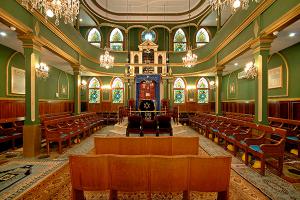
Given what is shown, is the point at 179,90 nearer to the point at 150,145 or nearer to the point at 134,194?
the point at 150,145

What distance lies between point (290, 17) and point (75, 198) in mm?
5756

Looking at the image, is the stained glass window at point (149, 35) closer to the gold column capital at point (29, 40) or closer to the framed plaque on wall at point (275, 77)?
the framed plaque on wall at point (275, 77)

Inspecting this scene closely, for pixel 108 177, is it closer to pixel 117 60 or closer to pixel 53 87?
pixel 53 87

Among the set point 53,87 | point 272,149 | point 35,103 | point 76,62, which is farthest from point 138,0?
point 272,149

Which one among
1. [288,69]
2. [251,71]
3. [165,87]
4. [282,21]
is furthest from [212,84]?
[282,21]

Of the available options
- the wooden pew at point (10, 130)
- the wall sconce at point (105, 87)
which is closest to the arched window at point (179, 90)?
the wall sconce at point (105, 87)

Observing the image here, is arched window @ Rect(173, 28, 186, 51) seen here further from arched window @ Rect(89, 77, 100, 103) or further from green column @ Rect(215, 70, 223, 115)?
arched window @ Rect(89, 77, 100, 103)

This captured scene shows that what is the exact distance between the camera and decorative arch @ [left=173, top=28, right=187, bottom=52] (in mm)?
14852

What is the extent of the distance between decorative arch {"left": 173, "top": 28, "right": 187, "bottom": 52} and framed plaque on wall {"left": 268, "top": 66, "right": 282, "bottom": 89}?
303 inches

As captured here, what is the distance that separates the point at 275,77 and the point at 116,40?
1148cm

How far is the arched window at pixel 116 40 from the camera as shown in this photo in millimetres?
14727

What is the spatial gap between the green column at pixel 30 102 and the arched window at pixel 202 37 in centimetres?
1212

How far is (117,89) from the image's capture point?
559 inches

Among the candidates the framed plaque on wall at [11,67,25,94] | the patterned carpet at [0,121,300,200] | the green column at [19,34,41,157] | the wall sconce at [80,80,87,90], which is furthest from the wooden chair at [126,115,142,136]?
the wall sconce at [80,80,87,90]
